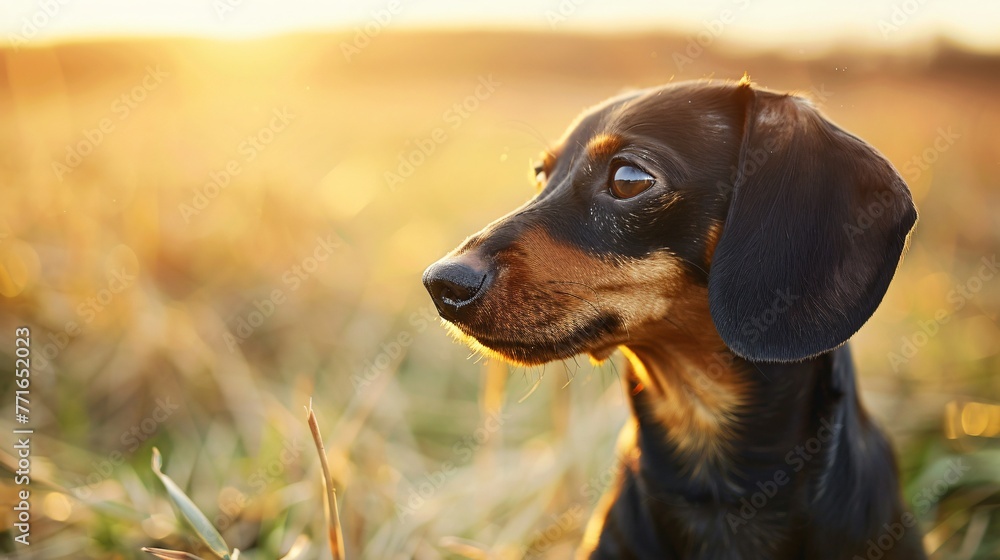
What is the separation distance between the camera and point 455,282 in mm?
1970

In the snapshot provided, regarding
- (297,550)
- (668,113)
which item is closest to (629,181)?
(668,113)

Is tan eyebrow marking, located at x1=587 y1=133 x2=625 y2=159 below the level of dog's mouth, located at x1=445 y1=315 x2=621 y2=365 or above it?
above

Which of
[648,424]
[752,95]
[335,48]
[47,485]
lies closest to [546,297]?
[648,424]

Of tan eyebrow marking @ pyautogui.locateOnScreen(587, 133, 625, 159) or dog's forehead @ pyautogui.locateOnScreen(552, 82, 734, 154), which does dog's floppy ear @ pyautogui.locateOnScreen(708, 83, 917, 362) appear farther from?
tan eyebrow marking @ pyautogui.locateOnScreen(587, 133, 625, 159)

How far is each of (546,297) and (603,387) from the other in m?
2.44

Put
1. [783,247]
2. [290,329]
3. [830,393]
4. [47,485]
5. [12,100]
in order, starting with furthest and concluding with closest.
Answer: [290,329] → [12,100] → [47,485] → [830,393] → [783,247]

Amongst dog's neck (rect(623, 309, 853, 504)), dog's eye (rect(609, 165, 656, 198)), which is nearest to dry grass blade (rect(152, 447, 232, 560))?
dog's neck (rect(623, 309, 853, 504))

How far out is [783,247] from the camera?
205cm

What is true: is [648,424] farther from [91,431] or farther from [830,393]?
[91,431]

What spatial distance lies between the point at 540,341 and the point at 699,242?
54 cm

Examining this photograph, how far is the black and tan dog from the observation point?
2029 mm

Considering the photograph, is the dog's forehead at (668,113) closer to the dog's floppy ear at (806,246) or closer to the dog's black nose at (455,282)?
the dog's floppy ear at (806,246)

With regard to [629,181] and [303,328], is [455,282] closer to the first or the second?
[629,181]

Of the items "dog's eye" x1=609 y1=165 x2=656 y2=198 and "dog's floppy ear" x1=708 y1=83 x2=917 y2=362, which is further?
"dog's eye" x1=609 y1=165 x2=656 y2=198
